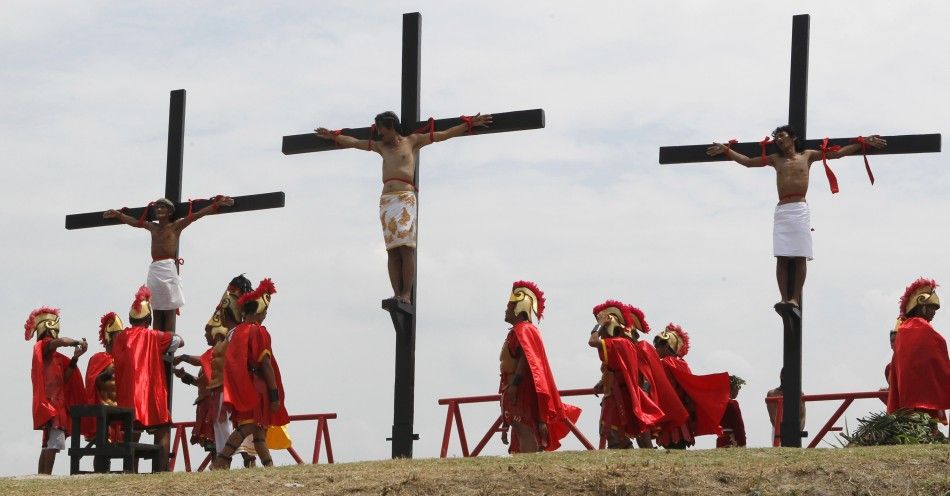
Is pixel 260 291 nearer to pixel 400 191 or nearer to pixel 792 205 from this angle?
pixel 400 191

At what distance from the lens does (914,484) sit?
1439 centimetres

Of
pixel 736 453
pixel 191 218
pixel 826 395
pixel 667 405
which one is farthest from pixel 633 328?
pixel 191 218

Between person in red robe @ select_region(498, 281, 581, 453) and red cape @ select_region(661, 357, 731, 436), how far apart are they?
191cm

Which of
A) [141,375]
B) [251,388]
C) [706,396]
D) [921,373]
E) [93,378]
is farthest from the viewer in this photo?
[93,378]

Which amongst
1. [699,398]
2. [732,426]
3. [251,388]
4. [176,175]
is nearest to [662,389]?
[699,398]

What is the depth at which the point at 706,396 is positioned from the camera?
774 inches

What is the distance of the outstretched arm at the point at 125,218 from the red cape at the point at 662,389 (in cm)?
665

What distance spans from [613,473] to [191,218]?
8.68 meters

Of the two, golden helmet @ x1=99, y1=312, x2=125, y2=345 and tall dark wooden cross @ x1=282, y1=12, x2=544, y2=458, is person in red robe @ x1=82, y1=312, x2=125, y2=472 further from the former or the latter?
tall dark wooden cross @ x1=282, y1=12, x2=544, y2=458

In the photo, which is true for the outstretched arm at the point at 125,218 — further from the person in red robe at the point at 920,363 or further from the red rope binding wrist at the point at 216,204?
the person in red robe at the point at 920,363

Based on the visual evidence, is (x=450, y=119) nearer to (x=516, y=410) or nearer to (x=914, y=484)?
(x=516, y=410)

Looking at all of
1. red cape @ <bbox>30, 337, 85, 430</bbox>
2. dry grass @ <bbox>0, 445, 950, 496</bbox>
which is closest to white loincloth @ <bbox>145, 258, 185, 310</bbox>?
red cape @ <bbox>30, 337, 85, 430</bbox>

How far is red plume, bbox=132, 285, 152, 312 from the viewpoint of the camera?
67.4 feet

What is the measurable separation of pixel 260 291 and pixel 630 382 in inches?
161
